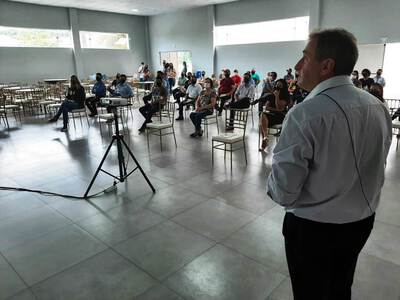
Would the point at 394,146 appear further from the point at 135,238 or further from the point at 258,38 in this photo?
the point at 258,38

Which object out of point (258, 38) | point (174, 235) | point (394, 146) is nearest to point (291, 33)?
point (258, 38)

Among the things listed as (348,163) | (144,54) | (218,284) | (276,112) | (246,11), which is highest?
(246,11)

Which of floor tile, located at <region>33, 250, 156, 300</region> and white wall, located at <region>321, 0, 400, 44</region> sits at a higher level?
white wall, located at <region>321, 0, 400, 44</region>

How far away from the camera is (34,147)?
570cm

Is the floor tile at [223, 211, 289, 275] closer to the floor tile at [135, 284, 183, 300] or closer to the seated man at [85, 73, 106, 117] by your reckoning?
the floor tile at [135, 284, 183, 300]

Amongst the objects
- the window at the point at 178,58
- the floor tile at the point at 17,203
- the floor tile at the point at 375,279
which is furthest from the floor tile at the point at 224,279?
the window at the point at 178,58

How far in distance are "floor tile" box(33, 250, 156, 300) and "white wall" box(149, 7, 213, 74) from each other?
42.7 feet

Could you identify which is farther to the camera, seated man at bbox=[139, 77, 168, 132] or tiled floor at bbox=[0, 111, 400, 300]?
seated man at bbox=[139, 77, 168, 132]

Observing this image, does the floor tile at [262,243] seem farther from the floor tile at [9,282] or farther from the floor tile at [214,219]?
the floor tile at [9,282]

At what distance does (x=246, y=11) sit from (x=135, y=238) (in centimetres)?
1222

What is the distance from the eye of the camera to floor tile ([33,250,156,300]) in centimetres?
202

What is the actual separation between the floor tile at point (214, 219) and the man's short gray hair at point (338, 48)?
6.26ft

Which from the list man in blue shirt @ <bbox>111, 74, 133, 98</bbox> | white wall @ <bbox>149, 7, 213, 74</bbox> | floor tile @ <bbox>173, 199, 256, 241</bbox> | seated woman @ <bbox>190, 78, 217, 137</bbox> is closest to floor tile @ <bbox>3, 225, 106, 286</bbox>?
floor tile @ <bbox>173, 199, 256, 241</bbox>

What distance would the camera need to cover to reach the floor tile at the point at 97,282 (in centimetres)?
202
